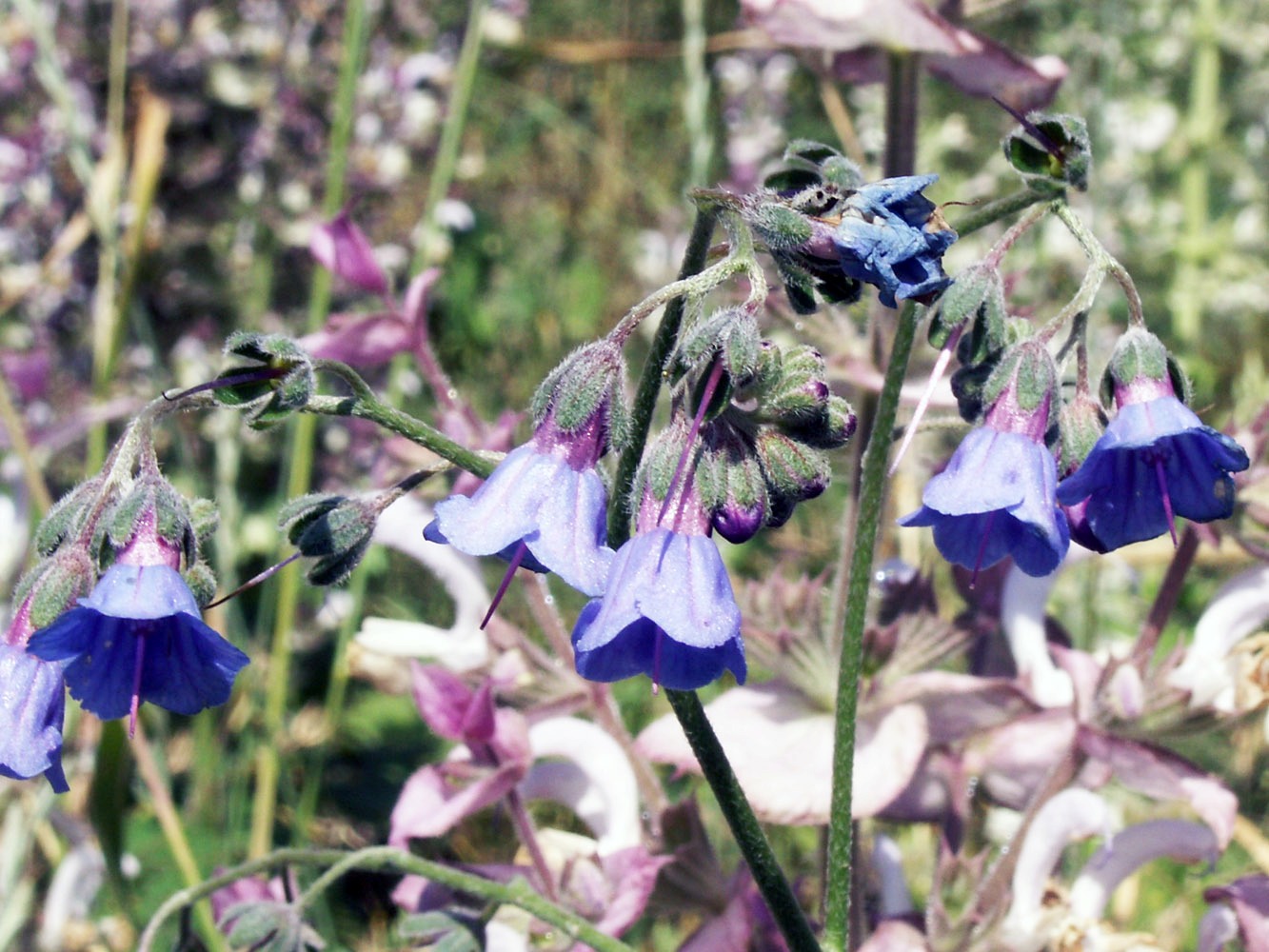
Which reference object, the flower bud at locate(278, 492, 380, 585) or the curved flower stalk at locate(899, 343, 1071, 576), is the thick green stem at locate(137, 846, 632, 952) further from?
the curved flower stalk at locate(899, 343, 1071, 576)

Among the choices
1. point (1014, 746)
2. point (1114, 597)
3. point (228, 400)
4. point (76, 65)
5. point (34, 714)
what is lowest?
point (1114, 597)

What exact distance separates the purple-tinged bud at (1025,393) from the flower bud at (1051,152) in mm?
82

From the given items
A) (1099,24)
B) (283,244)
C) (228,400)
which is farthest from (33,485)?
(1099,24)

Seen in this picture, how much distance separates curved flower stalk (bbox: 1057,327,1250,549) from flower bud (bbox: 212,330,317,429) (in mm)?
365

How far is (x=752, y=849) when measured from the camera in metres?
0.68

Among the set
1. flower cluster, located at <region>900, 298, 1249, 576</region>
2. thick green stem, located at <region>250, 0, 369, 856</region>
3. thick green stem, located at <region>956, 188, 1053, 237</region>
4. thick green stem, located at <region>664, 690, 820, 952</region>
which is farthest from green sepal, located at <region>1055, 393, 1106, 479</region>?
thick green stem, located at <region>250, 0, 369, 856</region>

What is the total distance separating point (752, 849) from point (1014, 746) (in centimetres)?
38

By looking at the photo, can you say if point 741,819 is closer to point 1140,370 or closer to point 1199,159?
point 1140,370

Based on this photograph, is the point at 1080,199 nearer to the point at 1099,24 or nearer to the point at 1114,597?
the point at 1099,24

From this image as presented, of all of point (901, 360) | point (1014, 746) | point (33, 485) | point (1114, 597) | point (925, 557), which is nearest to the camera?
point (901, 360)

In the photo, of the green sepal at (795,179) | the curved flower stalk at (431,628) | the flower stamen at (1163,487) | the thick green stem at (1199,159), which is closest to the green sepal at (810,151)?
Answer: the green sepal at (795,179)

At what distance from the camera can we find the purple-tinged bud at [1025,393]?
2.14 ft

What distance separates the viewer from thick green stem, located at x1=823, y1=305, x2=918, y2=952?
2.27 ft

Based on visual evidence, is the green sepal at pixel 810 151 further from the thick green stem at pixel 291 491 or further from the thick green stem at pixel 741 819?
the thick green stem at pixel 291 491
